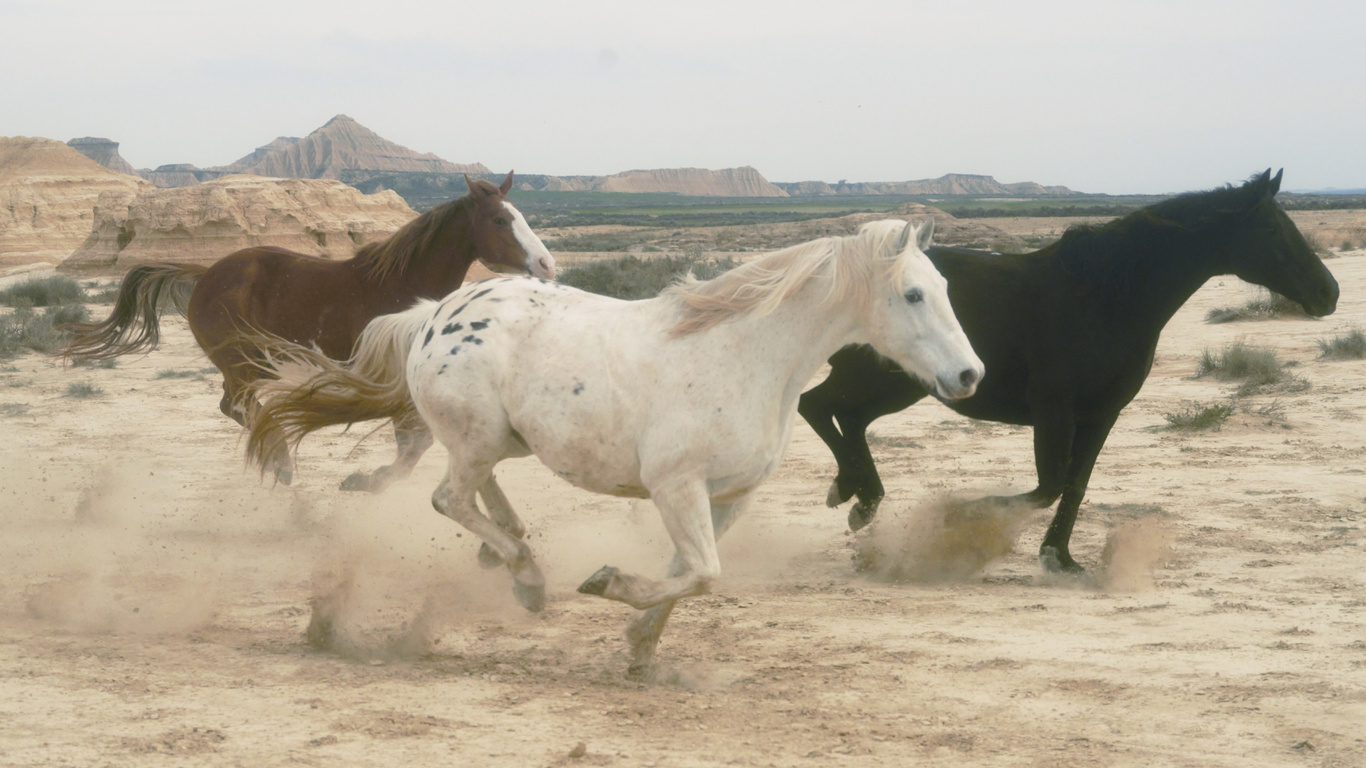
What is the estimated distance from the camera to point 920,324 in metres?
3.88

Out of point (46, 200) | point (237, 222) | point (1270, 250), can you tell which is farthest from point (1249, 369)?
point (46, 200)

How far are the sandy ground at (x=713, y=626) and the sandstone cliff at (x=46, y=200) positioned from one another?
29.2 m

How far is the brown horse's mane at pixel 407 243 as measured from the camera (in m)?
6.69

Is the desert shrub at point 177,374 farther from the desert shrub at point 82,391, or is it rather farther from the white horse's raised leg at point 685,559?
the white horse's raised leg at point 685,559

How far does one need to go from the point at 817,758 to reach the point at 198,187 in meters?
26.9

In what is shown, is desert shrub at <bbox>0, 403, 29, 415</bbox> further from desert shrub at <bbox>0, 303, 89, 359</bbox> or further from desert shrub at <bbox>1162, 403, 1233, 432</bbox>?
desert shrub at <bbox>1162, 403, 1233, 432</bbox>

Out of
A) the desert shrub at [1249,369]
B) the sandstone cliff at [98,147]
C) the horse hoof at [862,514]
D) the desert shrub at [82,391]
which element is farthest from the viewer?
the sandstone cliff at [98,147]

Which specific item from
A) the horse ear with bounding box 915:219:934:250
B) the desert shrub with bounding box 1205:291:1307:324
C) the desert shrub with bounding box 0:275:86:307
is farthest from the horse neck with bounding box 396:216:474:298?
the desert shrub with bounding box 0:275:86:307

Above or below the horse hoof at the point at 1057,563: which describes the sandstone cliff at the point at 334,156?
above

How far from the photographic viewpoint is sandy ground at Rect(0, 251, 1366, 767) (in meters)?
3.55

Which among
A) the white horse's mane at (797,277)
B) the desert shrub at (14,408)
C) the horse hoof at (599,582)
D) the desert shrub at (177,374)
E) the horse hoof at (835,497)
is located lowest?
the desert shrub at (14,408)

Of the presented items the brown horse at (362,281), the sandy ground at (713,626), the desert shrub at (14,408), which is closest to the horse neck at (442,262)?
the brown horse at (362,281)

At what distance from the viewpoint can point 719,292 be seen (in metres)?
4.17

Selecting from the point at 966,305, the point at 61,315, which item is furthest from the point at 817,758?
the point at 61,315
